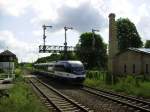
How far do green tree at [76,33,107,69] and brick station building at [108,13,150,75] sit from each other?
20.9m

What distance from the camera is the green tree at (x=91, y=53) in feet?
269

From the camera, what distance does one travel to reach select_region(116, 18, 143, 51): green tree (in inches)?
3759

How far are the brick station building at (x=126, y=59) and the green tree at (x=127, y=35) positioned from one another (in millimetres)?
41401

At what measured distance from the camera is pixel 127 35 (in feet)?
315

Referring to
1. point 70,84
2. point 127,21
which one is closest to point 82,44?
point 127,21

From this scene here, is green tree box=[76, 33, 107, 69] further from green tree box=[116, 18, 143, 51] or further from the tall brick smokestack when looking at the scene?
the tall brick smokestack

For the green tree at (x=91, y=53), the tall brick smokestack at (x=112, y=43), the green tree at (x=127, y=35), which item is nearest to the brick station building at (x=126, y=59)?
the tall brick smokestack at (x=112, y=43)

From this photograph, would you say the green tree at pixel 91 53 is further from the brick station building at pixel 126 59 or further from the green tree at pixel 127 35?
the brick station building at pixel 126 59

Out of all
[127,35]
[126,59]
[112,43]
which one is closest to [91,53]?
[127,35]

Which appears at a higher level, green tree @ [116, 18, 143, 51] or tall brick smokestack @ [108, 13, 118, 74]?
green tree @ [116, 18, 143, 51]

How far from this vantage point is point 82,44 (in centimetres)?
10806

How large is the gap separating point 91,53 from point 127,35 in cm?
1573

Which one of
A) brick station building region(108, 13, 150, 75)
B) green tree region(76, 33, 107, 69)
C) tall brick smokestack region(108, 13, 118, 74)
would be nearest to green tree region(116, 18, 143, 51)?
green tree region(76, 33, 107, 69)

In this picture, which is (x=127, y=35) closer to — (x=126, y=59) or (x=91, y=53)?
(x=91, y=53)
